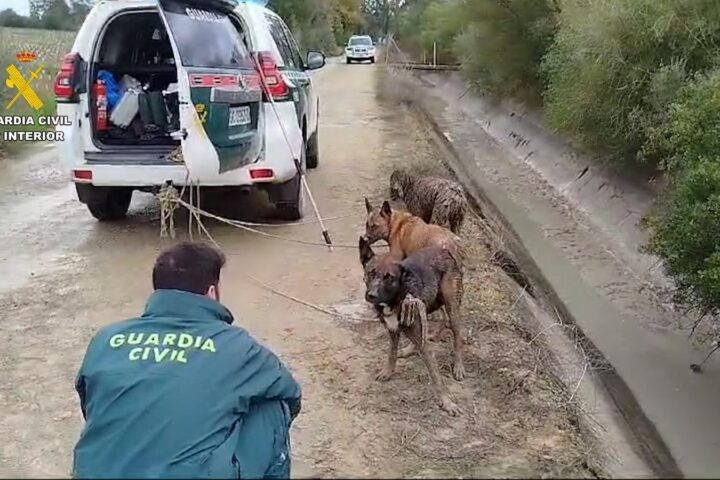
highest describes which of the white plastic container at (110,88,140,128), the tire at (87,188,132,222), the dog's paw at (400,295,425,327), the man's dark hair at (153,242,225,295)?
the white plastic container at (110,88,140,128)

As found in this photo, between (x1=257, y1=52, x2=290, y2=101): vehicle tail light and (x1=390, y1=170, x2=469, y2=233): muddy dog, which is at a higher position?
(x1=257, y1=52, x2=290, y2=101): vehicle tail light

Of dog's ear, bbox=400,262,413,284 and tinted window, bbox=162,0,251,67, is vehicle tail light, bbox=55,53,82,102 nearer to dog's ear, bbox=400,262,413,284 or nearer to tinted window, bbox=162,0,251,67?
tinted window, bbox=162,0,251,67

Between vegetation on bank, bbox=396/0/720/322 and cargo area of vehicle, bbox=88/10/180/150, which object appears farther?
cargo area of vehicle, bbox=88/10/180/150

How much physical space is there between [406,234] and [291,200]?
2.58 metres

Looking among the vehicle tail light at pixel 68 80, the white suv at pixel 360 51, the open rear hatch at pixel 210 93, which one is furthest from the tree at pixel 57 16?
the white suv at pixel 360 51

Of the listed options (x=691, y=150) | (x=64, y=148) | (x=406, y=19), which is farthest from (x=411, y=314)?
(x=406, y=19)

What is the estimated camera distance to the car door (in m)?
6.41

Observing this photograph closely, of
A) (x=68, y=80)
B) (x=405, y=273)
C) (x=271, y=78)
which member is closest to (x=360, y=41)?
(x=271, y=78)

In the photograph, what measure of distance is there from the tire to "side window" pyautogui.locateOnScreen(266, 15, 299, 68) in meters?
2.01

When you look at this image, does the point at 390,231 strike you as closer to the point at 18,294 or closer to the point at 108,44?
the point at 18,294

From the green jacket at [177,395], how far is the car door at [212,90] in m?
3.94

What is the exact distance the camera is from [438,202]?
6480mm

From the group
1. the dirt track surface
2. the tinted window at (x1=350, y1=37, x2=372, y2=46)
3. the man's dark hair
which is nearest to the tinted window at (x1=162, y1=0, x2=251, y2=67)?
the dirt track surface

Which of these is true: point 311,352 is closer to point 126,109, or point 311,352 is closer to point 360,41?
point 126,109
